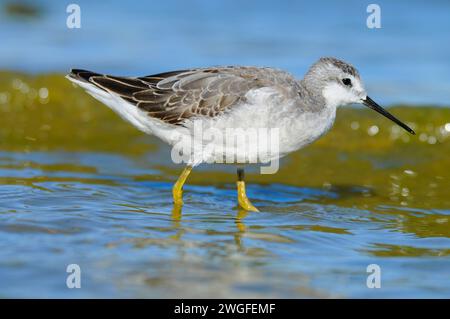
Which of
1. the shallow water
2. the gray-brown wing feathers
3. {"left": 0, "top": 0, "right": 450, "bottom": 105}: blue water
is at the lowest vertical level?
the shallow water

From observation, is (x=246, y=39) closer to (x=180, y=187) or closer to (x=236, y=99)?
(x=180, y=187)

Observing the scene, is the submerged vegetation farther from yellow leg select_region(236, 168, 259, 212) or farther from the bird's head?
the bird's head

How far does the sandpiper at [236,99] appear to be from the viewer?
344 inches

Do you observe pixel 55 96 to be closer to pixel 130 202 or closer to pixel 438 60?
pixel 130 202

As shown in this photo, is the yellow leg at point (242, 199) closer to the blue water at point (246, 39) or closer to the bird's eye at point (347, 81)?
the bird's eye at point (347, 81)

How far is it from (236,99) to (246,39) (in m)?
8.50

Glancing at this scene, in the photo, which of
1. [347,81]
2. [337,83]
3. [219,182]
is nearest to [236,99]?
[337,83]

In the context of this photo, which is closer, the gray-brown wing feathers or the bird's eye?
the gray-brown wing feathers

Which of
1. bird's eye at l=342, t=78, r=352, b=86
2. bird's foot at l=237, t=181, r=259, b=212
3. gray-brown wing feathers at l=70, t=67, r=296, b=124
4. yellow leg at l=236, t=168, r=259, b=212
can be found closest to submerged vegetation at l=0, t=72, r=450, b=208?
yellow leg at l=236, t=168, r=259, b=212

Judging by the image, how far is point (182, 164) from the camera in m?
11.8

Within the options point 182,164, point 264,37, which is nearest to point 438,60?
point 264,37

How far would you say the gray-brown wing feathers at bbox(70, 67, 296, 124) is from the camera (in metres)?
8.86

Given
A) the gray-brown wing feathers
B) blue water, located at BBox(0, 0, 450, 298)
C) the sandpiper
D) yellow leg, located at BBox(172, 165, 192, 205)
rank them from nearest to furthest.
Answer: blue water, located at BBox(0, 0, 450, 298) < the sandpiper < the gray-brown wing feathers < yellow leg, located at BBox(172, 165, 192, 205)

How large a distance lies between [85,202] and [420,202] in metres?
4.27
